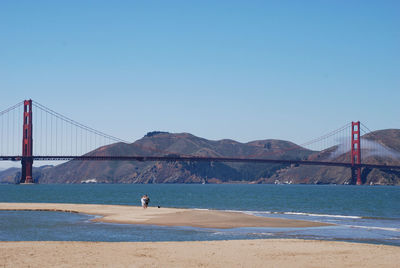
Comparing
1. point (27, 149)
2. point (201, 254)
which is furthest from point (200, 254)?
point (27, 149)

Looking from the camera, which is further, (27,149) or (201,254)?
(27,149)

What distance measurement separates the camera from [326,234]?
3003 centimetres

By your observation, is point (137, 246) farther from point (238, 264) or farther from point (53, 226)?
point (53, 226)

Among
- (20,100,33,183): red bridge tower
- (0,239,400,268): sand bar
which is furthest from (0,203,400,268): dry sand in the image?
(20,100,33,183): red bridge tower

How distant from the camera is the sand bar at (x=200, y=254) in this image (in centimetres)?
1941

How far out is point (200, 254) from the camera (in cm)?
2155

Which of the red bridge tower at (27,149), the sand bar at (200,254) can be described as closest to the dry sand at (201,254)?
the sand bar at (200,254)

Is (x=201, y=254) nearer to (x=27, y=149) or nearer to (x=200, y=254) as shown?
(x=200, y=254)

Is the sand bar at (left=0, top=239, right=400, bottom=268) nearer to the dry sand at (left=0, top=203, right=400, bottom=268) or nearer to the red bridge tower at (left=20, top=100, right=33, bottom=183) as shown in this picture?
the dry sand at (left=0, top=203, right=400, bottom=268)

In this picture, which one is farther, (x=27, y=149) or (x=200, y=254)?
(x=27, y=149)

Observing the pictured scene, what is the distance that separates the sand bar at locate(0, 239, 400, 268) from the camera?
63.7 ft

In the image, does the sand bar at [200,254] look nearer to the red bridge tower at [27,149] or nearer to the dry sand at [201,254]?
the dry sand at [201,254]

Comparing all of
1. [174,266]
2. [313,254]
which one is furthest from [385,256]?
[174,266]

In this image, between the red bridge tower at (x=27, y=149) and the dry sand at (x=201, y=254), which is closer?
the dry sand at (x=201, y=254)
